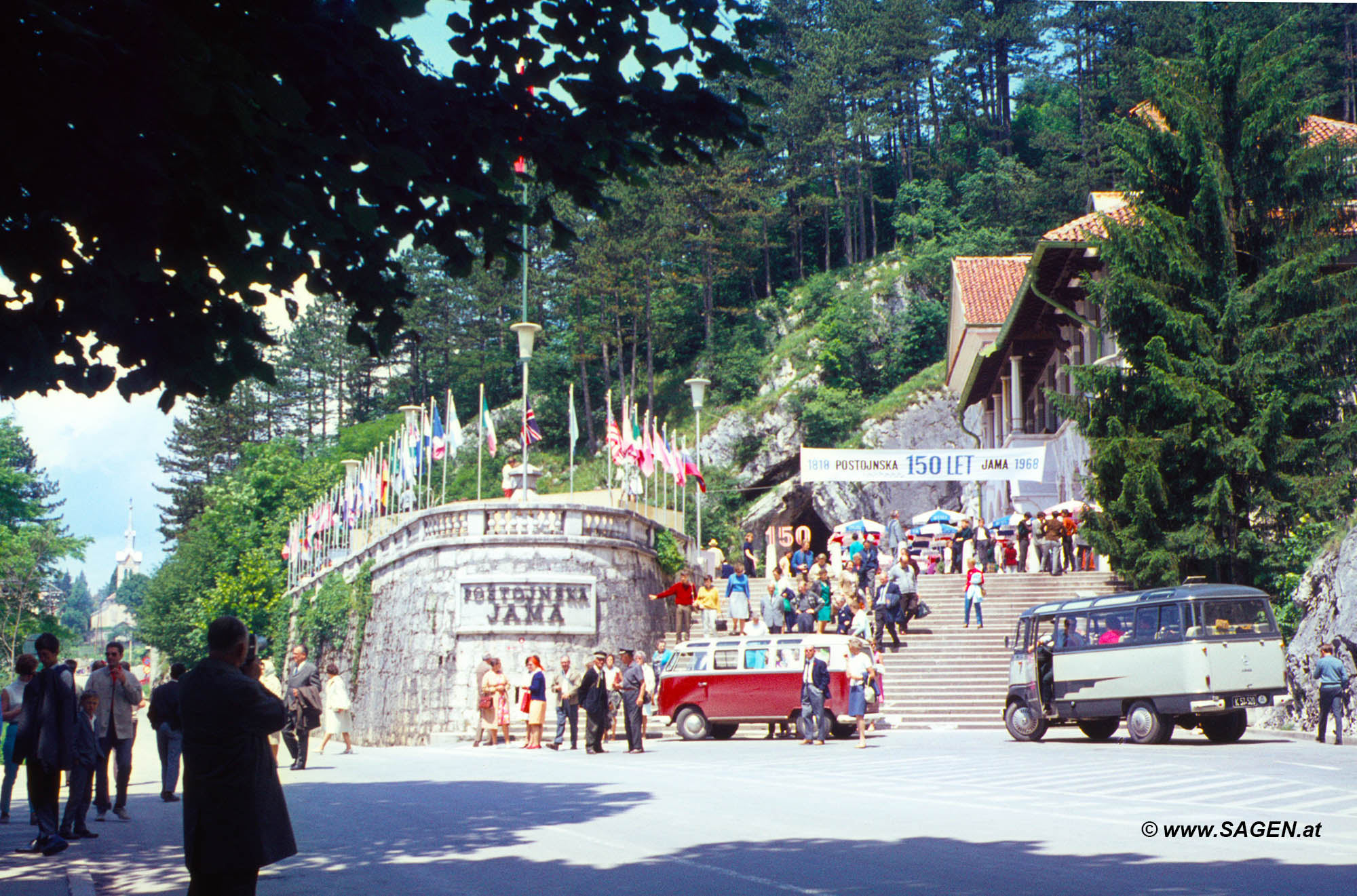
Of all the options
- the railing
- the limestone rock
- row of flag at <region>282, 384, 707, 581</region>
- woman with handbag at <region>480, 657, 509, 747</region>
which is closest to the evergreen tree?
woman with handbag at <region>480, 657, 509, 747</region>

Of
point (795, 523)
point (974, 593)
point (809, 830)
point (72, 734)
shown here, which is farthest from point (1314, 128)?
point (795, 523)

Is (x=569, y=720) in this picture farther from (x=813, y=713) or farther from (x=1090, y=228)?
(x=1090, y=228)

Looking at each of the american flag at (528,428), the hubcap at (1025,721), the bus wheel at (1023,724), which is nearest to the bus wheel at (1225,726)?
the bus wheel at (1023,724)

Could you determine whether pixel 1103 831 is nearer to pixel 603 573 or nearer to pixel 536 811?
pixel 536 811

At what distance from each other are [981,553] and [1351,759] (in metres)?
21.5

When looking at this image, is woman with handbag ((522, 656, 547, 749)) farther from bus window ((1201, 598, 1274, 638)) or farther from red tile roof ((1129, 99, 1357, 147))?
red tile roof ((1129, 99, 1357, 147))

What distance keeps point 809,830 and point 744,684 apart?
45.7 ft

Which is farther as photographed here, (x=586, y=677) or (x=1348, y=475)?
(x=1348, y=475)

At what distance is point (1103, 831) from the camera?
32.6 feet

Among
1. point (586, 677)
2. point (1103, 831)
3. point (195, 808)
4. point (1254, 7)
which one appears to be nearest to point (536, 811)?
point (1103, 831)

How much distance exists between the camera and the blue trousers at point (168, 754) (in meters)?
15.1

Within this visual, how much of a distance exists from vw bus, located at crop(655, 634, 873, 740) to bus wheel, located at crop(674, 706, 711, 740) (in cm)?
1

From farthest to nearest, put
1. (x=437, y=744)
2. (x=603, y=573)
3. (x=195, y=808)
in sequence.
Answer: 1. (x=603, y=573)
2. (x=437, y=744)
3. (x=195, y=808)

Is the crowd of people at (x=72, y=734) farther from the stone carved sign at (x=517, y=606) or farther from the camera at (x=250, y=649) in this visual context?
the stone carved sign at (x=517, y=606)
